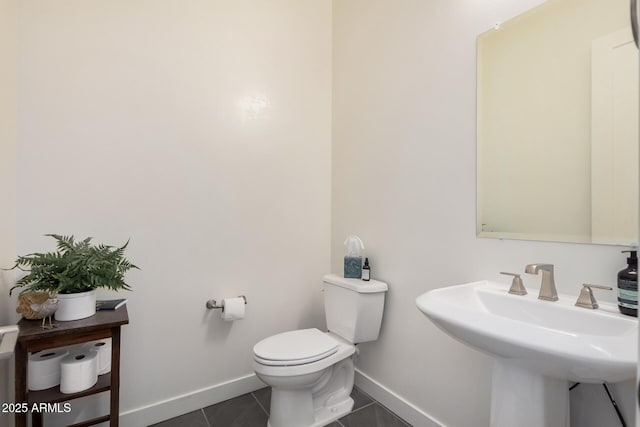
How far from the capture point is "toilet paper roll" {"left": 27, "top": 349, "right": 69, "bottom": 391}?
3.71 ft

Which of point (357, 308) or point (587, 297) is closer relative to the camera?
point (587, 297)

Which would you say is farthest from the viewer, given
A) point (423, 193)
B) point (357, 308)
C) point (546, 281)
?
point (357, 308)

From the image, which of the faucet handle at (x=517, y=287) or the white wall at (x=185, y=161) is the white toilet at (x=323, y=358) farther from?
the faucet handle at (x=517, y=287)

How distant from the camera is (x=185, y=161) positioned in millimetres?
1712

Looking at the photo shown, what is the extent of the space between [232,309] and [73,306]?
74cm

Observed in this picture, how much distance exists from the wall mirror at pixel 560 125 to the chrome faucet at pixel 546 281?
13cm

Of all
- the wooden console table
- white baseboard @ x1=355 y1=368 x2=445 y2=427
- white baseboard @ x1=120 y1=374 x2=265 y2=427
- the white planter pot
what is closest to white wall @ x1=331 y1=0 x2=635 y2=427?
white baseboard @ x1=355 y1=368 x2=445 y2=427

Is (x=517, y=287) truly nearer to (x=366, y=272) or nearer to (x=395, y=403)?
(x=366, y=272)

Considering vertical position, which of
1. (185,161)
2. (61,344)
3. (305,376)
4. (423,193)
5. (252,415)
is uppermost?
(185,161)

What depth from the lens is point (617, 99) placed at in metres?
0.97

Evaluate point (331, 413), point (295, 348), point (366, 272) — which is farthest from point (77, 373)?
point (366, 272)

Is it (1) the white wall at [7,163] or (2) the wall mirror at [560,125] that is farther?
(1) the white wall at [7,163]

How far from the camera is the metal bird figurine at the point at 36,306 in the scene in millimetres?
1094

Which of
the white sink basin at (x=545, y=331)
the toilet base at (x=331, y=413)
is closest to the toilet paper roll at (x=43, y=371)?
the toilet base at (x=331, y=413)
